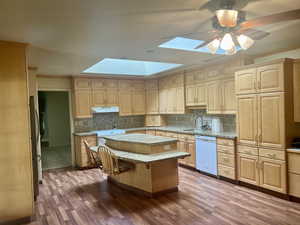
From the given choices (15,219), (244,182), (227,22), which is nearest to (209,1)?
Answer: (227,22)

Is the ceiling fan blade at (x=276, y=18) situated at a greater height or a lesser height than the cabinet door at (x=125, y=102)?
greater

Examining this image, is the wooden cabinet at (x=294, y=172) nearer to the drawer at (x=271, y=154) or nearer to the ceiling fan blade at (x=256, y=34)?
the drawer at (x=271, y=154)

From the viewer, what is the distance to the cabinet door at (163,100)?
6.71m

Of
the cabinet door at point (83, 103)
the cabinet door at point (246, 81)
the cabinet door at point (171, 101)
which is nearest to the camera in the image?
the cabinet door at point (246, 81)

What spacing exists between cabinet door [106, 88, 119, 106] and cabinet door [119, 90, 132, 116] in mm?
131

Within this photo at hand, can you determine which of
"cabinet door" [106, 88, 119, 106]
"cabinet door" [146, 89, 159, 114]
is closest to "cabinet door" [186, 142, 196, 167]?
"cabinet door" [146, 89, 159, 114]

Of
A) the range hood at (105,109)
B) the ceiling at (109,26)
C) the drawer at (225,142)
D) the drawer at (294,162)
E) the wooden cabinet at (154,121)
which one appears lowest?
the drawer at (294,162)

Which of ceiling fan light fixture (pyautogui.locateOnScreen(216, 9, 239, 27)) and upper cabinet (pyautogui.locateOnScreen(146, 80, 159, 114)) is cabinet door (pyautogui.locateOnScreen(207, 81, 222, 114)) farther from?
ceiling fan light fixture (pyautogui.locateOnScreen(216, 9, 239, 27))

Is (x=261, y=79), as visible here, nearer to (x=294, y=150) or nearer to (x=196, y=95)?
(x=294, y=150)

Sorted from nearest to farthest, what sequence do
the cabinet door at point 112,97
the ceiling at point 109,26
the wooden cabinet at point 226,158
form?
1. the ceiling at point 109,26
2. the wooden cabinet at point 226,158
3. the cabinet door at point 112,97

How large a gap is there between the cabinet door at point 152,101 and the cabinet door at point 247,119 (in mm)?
3224

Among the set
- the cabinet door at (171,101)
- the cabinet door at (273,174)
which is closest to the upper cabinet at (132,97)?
the cabinet door at (171,101)

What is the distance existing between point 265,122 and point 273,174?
866mm

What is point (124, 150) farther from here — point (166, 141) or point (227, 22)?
point (227, 22)
